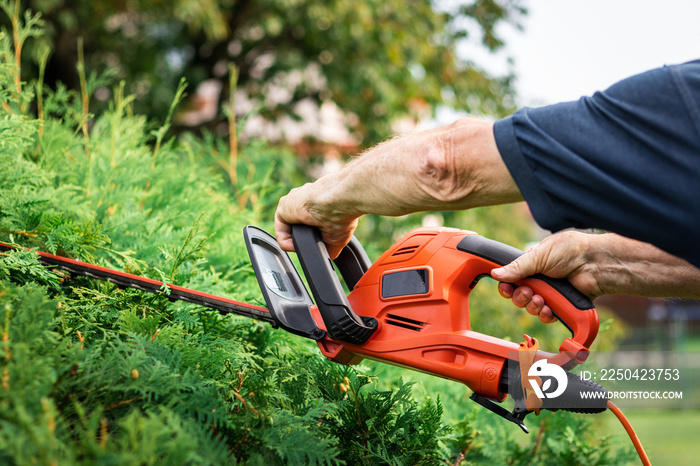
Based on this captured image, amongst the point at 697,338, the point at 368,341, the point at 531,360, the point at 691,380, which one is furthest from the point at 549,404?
the point at 697,338

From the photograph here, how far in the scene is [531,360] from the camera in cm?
172

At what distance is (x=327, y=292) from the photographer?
1862mm

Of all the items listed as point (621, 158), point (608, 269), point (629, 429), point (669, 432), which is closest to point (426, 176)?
point (621, 158)

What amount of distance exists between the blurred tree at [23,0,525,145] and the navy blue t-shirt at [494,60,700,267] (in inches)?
202

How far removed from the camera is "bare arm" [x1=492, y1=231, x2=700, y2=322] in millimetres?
1899

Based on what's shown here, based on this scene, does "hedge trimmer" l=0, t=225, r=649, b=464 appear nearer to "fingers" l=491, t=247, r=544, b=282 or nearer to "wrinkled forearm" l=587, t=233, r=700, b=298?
"fingers" l=491, t=247, r=544, b=282

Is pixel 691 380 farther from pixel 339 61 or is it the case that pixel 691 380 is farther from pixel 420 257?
pixel 420 257

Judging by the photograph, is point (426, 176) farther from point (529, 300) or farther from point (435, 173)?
point (529, 300)

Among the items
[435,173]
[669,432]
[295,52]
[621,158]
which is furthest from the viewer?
[669,432]

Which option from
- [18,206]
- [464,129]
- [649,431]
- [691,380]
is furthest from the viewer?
[691,380]

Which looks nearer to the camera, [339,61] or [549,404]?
[549,404]

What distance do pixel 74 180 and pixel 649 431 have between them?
11306mm

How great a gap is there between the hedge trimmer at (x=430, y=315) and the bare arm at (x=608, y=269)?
0.06m

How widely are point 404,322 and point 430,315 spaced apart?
0.10m
